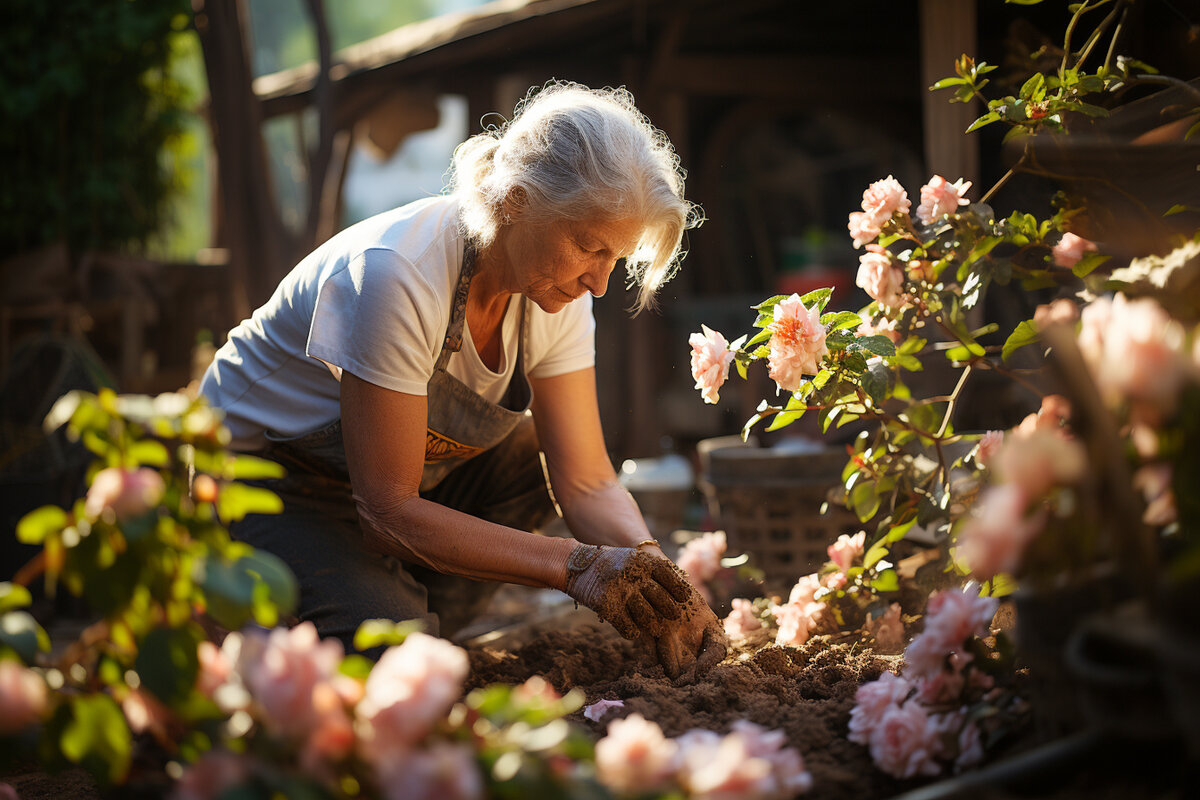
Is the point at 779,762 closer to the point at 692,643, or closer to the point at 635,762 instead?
the point at 635,762

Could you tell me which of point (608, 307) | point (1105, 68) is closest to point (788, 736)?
point (1105, 68)

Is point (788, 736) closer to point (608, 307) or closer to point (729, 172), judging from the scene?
point (608, 307)

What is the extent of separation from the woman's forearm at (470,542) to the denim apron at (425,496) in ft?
0.77

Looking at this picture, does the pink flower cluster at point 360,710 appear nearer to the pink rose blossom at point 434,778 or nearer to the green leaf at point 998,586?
the pink rose blossom at point 434,778

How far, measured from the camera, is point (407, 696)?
0.92 m

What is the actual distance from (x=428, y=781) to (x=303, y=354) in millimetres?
1494

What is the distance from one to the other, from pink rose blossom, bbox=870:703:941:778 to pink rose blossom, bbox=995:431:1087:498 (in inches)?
21.4

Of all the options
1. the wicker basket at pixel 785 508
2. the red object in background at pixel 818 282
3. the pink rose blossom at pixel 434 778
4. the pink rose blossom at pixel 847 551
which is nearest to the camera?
the pink rose blossom at pixel 434 778

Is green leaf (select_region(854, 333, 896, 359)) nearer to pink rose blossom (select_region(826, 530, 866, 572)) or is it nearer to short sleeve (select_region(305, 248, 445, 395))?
pink rose blossom (select_region(826, 530, 866, 572))

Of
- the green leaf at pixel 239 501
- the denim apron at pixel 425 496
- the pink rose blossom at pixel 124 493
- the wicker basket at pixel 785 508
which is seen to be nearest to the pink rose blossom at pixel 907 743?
the green leaf at pixel 239 501

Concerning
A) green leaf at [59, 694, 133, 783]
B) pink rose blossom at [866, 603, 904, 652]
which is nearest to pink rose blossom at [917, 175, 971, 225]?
pink rose blossom at [866, 603, 904, 652]

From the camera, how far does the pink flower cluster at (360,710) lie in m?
0.88

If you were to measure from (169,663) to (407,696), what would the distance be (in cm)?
28

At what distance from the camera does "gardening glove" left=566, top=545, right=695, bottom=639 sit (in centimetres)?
191
